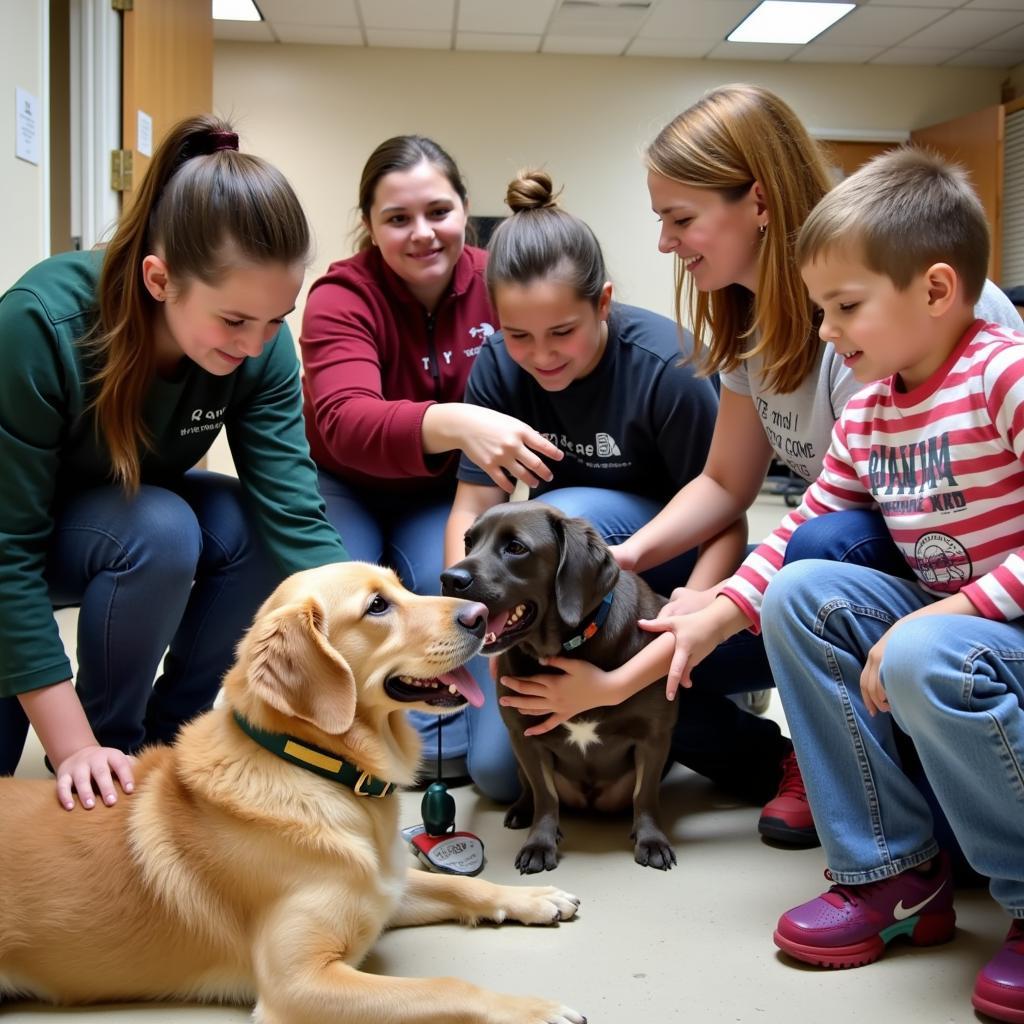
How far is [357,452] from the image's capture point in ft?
7.32

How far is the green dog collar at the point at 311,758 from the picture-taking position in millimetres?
1301

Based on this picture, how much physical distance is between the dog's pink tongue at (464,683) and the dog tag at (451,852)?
1.12 feet

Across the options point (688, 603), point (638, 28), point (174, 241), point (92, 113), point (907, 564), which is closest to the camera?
point (907, 564)

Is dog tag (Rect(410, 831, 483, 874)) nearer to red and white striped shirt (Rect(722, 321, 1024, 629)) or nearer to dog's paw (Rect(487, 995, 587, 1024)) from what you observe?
dog's paw (Rect(487, 995, 587, 1024))

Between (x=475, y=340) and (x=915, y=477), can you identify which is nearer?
(x=915, y=477)

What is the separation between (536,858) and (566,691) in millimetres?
285

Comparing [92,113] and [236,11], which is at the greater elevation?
[236,11]

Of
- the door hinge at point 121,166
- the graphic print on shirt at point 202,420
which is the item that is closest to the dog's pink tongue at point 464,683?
the graphic print on shirt at point 202,420

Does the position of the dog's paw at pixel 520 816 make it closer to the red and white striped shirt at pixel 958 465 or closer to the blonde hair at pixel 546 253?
the red and white striped shirt at pixel 958 465

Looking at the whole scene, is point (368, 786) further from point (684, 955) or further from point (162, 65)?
point (162, 65)

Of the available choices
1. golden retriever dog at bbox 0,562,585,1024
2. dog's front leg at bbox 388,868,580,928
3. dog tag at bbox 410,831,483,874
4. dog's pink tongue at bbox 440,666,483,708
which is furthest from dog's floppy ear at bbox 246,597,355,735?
dog tag at bbox 410,831,483,874

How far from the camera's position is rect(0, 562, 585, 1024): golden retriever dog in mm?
1171

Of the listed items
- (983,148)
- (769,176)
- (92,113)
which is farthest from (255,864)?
(983,148)

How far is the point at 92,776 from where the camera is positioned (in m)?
1.38
